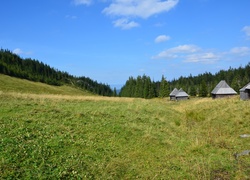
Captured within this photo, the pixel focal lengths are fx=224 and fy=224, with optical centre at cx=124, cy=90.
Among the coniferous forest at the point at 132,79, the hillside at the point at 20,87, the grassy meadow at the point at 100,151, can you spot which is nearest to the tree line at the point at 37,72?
the coniferous forest at the point at 132,79

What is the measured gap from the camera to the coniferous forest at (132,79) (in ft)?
337

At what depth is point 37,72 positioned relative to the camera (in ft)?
444

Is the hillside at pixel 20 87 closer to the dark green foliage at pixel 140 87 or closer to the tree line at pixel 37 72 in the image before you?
the tree line at pixel 37 72

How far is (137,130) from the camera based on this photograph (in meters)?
13.4

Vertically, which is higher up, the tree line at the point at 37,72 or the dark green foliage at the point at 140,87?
the tree line at the point at 37,72

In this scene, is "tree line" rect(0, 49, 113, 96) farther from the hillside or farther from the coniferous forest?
the hillside

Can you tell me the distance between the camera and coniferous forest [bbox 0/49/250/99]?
10274 cm

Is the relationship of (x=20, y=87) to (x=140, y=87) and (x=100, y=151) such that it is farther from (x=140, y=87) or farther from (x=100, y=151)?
(x=100, y=151)

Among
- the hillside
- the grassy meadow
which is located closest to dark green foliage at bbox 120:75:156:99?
the hillside

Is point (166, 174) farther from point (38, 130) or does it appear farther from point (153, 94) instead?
point (153, 94)

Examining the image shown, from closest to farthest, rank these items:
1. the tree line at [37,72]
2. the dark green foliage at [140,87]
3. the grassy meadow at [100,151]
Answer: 1. the grassy meadow at [100,151]
2. the tree line at [37,72]
3. the dark green foliage at [140,87]

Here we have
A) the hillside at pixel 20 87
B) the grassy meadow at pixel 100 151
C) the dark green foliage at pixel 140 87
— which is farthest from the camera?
the dark green foliage at pixel 140 87

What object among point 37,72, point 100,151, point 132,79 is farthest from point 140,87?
point 100,151

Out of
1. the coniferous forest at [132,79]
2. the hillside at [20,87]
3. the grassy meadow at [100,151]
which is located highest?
the coniferous forest at [132,79]
